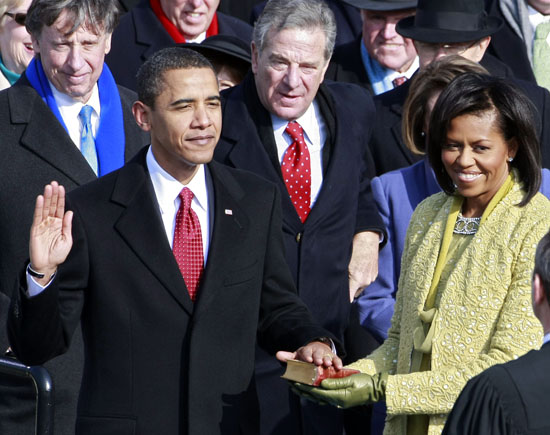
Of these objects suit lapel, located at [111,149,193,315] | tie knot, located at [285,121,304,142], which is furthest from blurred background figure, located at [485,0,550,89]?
suit lapel, located at [111,149,193,315]

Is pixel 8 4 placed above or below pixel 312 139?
above

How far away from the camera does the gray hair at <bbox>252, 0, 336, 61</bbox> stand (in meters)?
5.60

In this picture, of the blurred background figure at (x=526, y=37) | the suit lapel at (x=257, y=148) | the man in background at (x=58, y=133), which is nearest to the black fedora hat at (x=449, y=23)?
the blurred background figure at (x=526, y=37)

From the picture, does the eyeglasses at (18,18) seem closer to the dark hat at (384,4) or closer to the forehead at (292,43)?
the forehead at (292,43)

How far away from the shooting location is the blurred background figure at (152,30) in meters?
6.86

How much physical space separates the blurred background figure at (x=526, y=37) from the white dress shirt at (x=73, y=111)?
275 centimetres

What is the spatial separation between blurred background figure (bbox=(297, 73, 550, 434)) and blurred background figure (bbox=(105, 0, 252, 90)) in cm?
278

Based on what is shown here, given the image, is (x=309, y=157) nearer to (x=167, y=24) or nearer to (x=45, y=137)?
(x=45, y=137)

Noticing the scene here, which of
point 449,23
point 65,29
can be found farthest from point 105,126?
point 449,23

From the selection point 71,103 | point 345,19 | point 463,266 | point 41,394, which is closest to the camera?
point 463,266

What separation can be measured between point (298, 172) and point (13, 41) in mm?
1804

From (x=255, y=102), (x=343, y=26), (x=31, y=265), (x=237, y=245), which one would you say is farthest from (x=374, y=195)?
(x=343, y=26)

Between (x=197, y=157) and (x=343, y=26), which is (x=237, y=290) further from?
(x=343, y=26)

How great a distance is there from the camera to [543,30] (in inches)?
295
